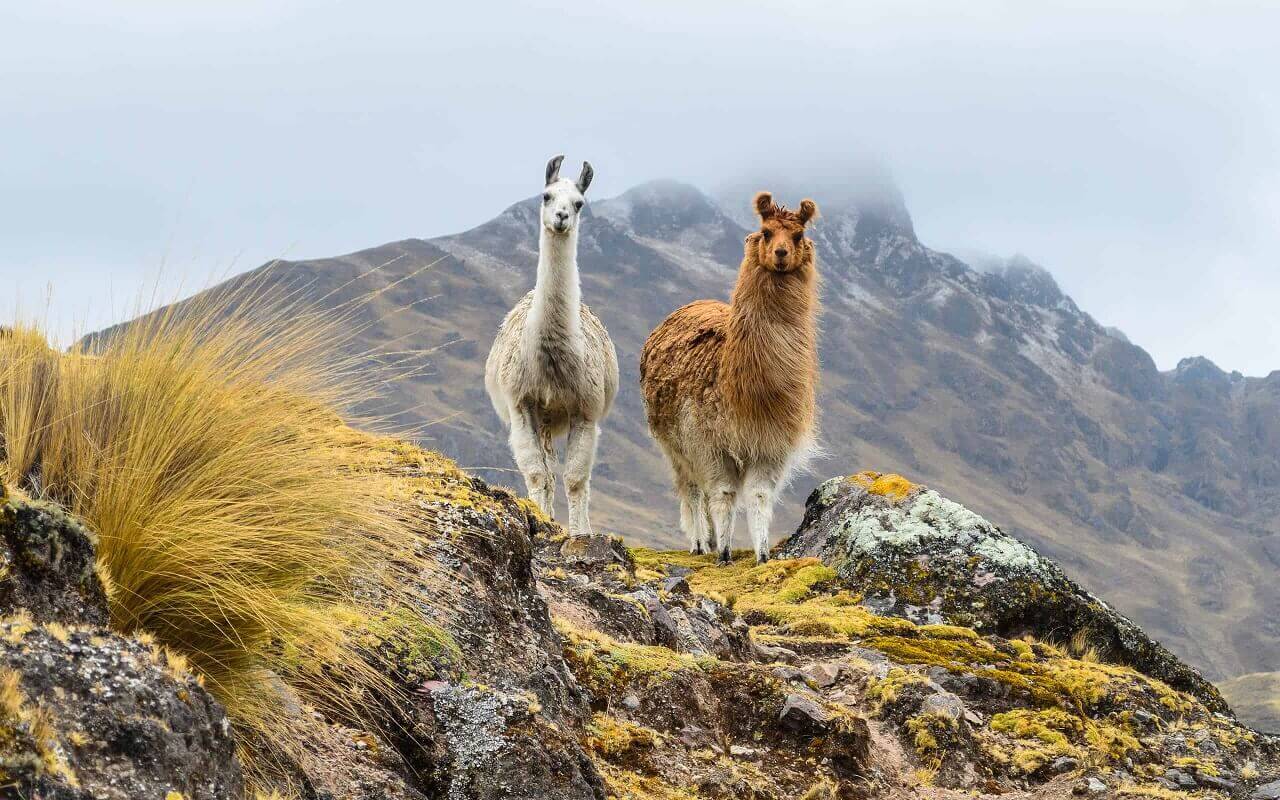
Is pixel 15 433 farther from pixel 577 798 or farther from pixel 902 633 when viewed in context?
pixel 902 633

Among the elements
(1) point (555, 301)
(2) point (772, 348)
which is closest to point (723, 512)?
(2) point (772, 348)

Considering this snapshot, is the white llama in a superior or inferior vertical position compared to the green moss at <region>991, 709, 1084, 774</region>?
superior

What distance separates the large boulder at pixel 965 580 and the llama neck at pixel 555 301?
3.96 metres

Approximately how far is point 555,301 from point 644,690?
7.98m

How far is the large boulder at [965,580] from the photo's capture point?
11312 millimetres

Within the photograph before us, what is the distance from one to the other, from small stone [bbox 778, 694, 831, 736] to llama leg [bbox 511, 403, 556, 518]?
24.0 ft

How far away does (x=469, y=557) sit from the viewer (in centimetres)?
557

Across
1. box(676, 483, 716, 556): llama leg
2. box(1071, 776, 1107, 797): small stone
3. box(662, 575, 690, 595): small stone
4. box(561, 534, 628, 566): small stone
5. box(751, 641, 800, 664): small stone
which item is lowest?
box(676, 483, 716, 556): llama leg

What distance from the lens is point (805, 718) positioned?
642 cm

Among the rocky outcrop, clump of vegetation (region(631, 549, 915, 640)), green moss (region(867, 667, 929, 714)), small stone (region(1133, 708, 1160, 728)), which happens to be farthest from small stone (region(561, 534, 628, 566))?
the rocky outcrop

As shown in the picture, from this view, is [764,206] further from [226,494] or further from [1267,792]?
[226,494]

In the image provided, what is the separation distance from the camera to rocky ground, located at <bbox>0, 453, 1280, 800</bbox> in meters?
3.05

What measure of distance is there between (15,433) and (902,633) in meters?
8.29

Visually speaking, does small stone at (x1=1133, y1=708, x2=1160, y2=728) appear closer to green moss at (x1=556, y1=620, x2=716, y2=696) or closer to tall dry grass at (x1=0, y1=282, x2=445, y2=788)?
green moss at (x1=556, y1=620, x2=716, y2=696)
